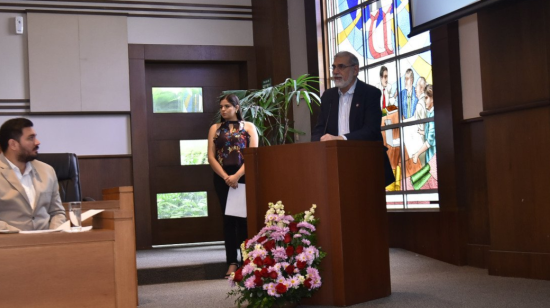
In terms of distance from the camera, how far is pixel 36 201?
3.52 meters

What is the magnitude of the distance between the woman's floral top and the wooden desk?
120 inches

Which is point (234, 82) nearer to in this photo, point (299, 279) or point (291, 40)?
point (291, 40)

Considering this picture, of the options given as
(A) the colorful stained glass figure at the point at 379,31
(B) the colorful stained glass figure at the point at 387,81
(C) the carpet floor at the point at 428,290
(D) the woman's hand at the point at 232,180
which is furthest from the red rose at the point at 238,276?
(A) the colorful stained glass figure at the point at 379,31

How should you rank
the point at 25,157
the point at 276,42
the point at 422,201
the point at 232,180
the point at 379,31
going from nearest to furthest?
the point at 25,157, the point at 232,180, the point at 422,201, the point at 379,31, the point at 276,42

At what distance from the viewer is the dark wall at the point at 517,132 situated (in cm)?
442

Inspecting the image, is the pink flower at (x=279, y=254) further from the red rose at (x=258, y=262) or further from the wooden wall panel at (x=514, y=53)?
the wooden wall panel at (x=514, y=53)

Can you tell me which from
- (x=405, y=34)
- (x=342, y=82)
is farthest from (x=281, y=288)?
(x=405, y=34)

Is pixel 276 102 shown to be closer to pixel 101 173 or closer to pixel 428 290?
pixel 101 173

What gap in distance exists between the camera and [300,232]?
371 cm

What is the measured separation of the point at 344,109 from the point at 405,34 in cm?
194

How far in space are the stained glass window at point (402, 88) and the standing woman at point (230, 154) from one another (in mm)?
1480

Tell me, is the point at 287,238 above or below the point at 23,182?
below

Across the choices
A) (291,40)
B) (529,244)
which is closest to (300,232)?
(529,244)

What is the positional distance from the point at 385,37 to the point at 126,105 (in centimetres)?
284
